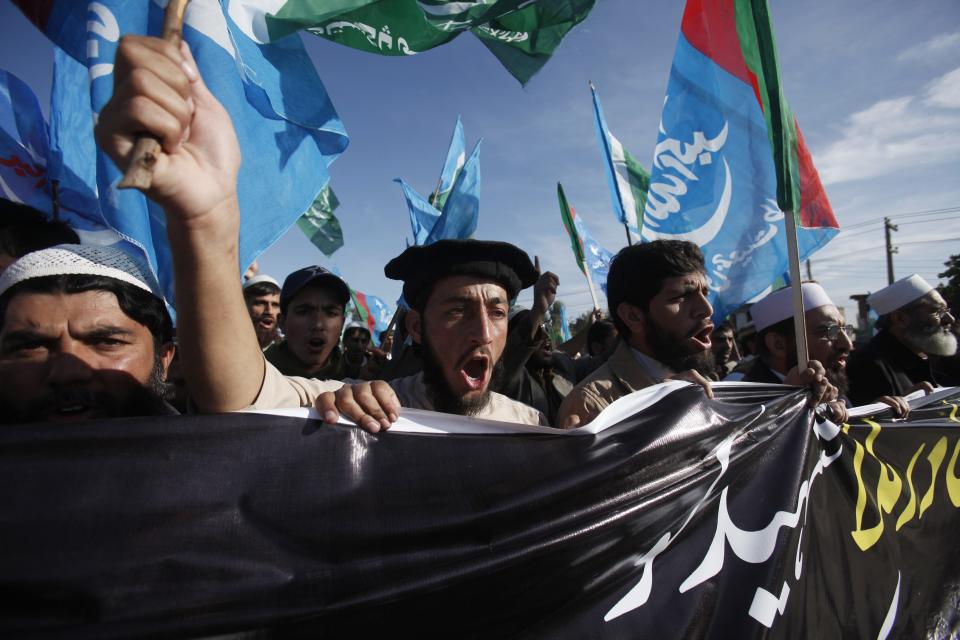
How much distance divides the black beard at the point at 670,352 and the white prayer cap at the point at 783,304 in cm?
109

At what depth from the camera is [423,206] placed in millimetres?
5727

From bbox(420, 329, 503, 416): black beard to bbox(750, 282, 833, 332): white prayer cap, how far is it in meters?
2.21

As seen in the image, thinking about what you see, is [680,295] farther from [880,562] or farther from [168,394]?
[168,394]

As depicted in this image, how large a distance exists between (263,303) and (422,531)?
3886mm

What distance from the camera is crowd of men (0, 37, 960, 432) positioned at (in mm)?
1106

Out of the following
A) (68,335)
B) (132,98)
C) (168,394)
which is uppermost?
(132,98)

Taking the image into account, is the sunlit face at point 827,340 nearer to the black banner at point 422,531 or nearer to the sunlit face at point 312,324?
the black banner at point 422,531

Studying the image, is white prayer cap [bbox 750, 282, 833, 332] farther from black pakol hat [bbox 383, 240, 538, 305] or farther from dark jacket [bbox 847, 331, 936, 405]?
black pakol hat [bbox 383, 240, 538, 305]

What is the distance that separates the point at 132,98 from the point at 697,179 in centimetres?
356

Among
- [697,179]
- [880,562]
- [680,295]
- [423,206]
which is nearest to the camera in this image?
[880,562]

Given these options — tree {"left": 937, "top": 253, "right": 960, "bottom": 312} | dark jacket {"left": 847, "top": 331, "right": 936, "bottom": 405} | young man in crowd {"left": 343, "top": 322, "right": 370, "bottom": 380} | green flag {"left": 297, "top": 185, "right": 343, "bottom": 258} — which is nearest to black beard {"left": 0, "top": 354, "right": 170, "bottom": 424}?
young man in crowd {"left": 343, "top": 322, "right": 370, "bottom": 380}

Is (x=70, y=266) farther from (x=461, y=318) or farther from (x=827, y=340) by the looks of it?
(x=827, y=340)

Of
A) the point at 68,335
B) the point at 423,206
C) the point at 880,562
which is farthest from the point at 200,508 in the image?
the point at 423,206

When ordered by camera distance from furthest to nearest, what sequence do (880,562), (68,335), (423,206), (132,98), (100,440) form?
1. (423,206)
2. (880,562)
3. (68,335)
4. (100,440)
5. (132,98)
